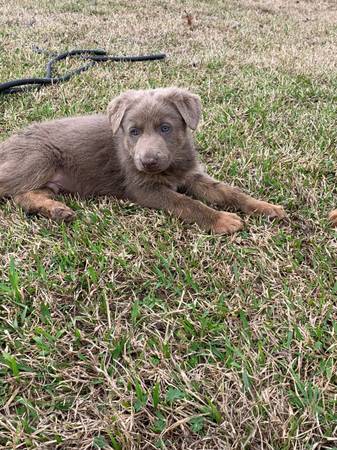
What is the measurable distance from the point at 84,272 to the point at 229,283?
80cm

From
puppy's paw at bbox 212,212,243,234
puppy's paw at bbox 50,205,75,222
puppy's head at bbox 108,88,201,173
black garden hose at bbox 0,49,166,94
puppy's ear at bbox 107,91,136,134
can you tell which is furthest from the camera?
black garden hose at bbox 0,49,166,94

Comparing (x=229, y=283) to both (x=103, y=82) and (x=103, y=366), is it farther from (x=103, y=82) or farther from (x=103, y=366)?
(x=103, y=82)

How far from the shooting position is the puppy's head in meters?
3.45

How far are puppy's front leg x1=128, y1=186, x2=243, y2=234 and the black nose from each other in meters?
0.22

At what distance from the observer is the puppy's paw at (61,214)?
3.21m

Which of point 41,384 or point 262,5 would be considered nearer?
point 41,384

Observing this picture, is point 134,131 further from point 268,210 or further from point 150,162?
point 268,210

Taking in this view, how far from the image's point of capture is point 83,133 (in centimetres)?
387

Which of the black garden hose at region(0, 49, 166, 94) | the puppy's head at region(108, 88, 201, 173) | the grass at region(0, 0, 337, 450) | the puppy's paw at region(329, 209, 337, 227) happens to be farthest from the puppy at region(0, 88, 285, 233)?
the black garden hose at region(0, 49, 166, 94)

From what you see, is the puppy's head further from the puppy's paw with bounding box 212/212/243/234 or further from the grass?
the puppy's paw with bounding box 212/212/243/234

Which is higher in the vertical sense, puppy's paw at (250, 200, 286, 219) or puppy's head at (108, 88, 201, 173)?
puppy's head at (108, 88, 201, 173)

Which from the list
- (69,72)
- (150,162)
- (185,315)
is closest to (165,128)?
(150,162)

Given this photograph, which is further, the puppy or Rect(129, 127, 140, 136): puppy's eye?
Rect(129, 127, 140, 136): puppy's eye

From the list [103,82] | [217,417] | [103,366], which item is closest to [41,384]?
[103,366]
